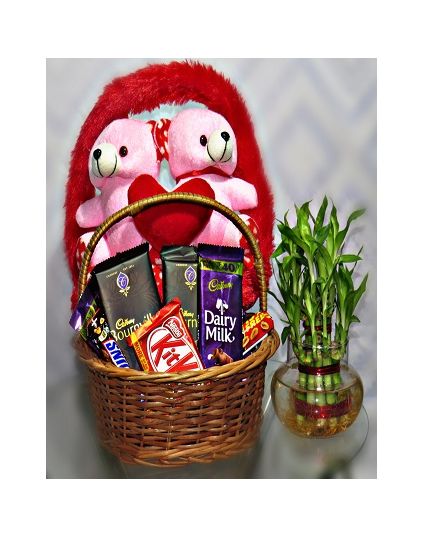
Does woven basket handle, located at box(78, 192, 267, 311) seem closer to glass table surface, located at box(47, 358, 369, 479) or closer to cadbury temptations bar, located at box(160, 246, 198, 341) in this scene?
cadbury temptations bar, located at box(160, 246, 198, 341)

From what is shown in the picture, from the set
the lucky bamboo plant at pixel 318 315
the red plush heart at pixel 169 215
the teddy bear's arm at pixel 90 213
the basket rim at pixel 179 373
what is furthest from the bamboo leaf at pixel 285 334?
the teddy bear's arm at pixel 90 213

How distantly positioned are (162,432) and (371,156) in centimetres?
77

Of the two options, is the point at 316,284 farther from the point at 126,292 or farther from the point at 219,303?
the point at 126,292

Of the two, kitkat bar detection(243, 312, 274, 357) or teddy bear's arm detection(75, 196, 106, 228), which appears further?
teddy bear's arm detection(75, 196, 106, 228)

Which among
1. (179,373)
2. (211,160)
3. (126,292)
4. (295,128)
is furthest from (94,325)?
(295,128)

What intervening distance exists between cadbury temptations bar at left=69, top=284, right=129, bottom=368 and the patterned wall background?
1.12ft

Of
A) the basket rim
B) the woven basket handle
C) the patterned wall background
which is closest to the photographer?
the basket rim

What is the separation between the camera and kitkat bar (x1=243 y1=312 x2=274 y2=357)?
103cm

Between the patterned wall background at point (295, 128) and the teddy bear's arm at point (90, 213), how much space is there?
0.12 metres

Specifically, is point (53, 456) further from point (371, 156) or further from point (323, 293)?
point (371, 156)

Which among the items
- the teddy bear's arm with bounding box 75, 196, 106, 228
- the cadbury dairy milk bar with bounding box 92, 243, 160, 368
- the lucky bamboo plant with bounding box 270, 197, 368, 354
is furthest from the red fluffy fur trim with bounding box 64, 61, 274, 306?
the cadbury dairy milk bar with bounding box 92, 243, 160, 368

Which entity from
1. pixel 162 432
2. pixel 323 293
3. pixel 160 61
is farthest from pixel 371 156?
pixel 162 432

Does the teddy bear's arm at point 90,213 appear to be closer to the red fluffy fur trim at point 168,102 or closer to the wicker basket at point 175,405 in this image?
the red fluffy fur trim at point 168,102

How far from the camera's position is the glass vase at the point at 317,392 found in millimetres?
1053
